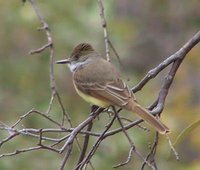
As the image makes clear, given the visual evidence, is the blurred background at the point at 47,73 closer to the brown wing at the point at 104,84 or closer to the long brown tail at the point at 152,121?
the brown wing at the point at 104,84

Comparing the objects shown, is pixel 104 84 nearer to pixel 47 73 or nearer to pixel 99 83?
pixel 99 83

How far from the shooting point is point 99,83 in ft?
14.8

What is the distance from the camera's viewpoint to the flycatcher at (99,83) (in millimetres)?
4070

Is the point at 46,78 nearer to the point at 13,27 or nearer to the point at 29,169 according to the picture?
the point at 13,27

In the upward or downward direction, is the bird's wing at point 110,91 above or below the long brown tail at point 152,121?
above

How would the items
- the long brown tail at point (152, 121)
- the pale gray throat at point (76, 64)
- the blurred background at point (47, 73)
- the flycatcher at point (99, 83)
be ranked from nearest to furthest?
the long brown tail at point (152, 121)
the flycatcher at point (99, 83)
the pale gray throat at point (76, 64)
the blurred background at point (47, 73)

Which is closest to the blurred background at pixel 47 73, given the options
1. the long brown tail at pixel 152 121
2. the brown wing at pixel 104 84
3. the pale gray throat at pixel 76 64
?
the pale gray throat at pixel 76 64

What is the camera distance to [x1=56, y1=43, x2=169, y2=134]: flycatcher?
4.07m

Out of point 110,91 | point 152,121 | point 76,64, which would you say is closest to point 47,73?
point 76,64

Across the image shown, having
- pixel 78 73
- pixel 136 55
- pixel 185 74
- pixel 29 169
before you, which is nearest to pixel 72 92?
pixel 29 169

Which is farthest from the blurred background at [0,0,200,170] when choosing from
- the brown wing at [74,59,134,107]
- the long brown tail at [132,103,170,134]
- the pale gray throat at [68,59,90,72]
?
the long brown tail at [132,103,170,134]

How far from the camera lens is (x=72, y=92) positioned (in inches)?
240

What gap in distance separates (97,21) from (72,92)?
0.58 meters

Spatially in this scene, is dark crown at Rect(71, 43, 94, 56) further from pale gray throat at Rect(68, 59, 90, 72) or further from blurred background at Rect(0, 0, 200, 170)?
blurred background at Rect(0, 0, 200, 170)
